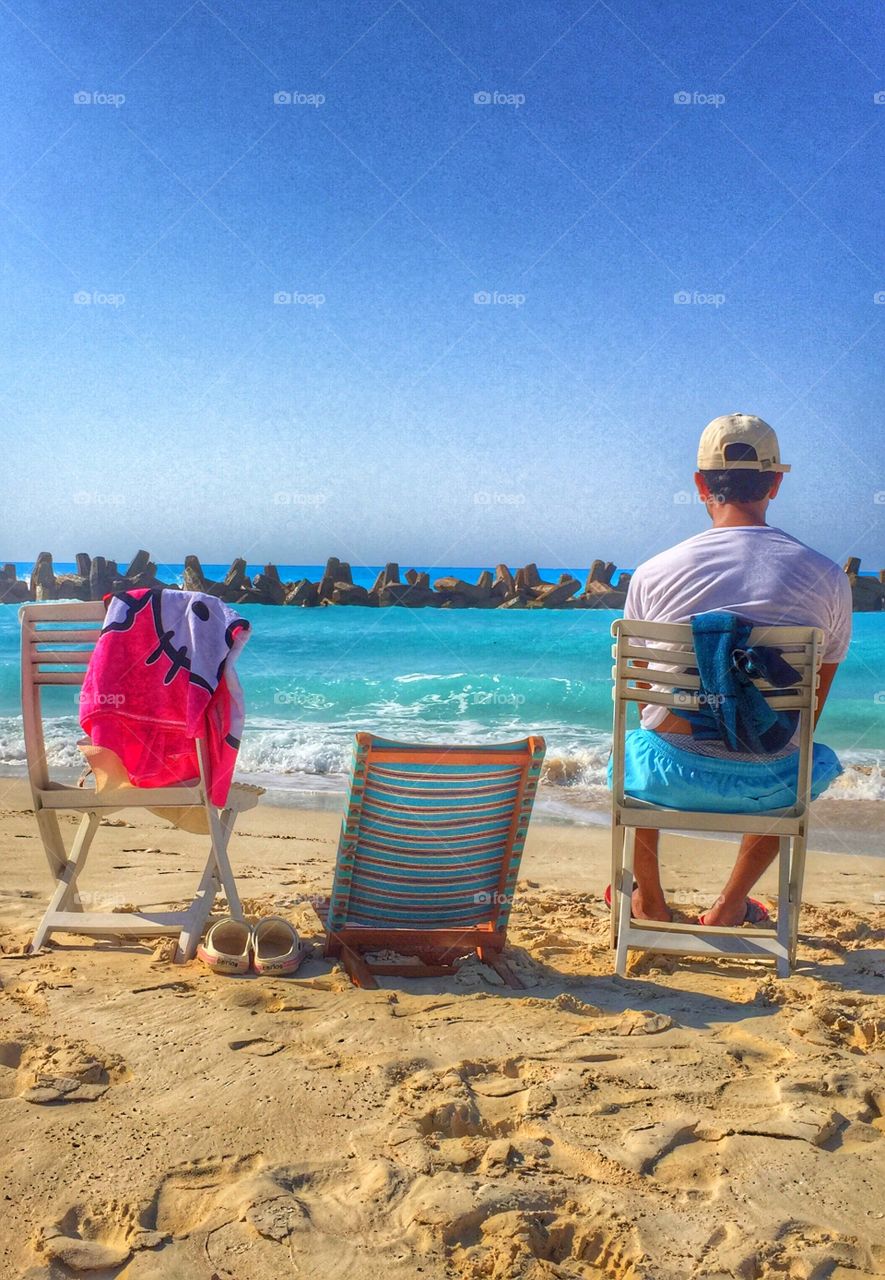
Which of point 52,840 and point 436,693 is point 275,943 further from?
point 436,693

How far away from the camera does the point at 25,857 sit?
205 inches

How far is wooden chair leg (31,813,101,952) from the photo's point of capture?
3.54 meters

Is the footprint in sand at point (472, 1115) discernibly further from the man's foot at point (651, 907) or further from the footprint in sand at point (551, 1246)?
the man's foot at point (651, 907)

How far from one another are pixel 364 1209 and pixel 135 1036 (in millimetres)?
998

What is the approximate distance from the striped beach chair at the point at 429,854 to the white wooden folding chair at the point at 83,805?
428 mm

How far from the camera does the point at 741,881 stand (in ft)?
12.3

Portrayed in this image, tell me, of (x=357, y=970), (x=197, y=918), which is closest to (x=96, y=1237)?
(x=357, y=970)

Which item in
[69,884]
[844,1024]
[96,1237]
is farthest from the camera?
[69,884]

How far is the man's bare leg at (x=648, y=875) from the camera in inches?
147

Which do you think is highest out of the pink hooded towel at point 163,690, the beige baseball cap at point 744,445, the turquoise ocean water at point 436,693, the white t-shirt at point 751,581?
the beige baseball cap at point 744,445

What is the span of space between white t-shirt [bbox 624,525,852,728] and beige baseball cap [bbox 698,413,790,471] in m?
0.21

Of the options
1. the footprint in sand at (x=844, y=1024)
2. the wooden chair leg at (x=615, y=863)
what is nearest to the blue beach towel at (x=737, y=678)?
the wooden chair leg at (x=615, y=863)

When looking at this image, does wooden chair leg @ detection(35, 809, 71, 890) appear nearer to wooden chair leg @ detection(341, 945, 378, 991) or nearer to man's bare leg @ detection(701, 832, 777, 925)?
wooden chair leg @ detection(341, 945, 378, 991)

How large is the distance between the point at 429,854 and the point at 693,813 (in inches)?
33.3
